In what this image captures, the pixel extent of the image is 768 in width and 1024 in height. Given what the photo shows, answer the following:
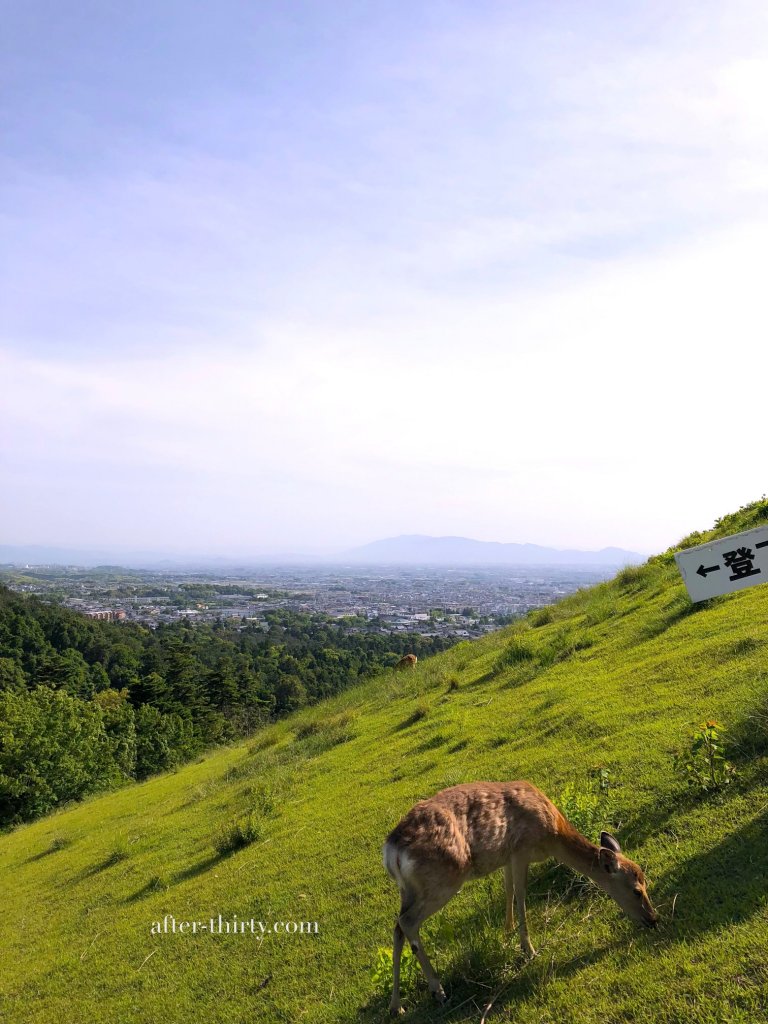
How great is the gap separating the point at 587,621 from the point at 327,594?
137m

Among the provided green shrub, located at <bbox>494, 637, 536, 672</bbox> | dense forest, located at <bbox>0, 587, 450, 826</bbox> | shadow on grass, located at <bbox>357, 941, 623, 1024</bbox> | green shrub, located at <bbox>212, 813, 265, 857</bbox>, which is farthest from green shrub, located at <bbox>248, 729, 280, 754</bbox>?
shadow on grass, located at <bbox>357, 941, 623, 1024</bbox>

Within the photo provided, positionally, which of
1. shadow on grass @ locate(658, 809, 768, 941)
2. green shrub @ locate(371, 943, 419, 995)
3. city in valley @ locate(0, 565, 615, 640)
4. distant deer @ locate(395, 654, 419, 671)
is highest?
shadow on grass @ locate(658, 809, 768, 941)

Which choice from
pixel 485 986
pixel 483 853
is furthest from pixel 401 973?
pixel 483 853

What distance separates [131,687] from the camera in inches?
1734

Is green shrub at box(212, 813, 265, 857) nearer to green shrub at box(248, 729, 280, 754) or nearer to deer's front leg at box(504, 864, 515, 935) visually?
deer's front leg at box(504, 864, 515, 935)

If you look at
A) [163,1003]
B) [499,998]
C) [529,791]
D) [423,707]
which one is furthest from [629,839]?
[423,707]

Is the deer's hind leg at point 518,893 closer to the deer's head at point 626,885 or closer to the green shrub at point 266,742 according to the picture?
→ the deer's head at point 626,885

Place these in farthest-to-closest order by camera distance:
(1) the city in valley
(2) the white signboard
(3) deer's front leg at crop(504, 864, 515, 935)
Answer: (1) the city in valley → (2) the white signboard → (3) deer's front leg at crop(504, 864, 515, 935)

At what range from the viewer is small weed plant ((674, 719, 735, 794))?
14.9 feet

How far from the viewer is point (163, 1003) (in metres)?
4.86

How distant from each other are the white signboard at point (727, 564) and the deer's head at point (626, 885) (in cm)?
190

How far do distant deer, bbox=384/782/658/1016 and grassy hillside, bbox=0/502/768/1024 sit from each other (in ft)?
0.81

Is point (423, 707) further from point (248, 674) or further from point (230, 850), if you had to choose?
point (248, 674)

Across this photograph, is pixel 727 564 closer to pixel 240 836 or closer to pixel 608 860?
pixel 608 860
